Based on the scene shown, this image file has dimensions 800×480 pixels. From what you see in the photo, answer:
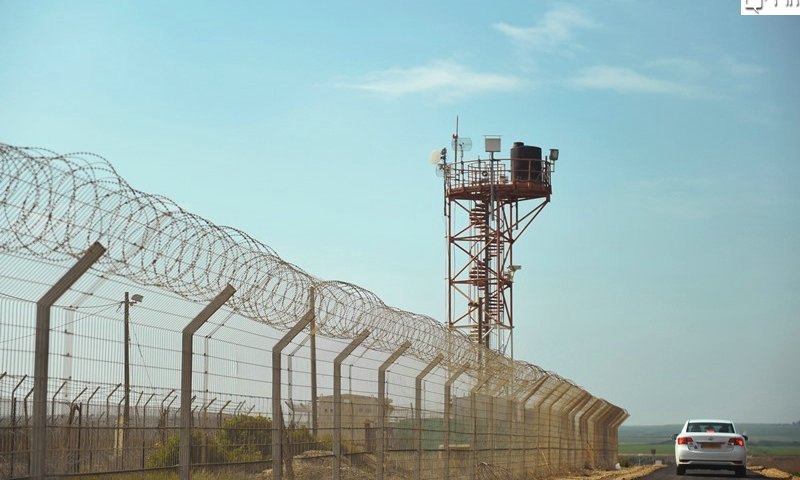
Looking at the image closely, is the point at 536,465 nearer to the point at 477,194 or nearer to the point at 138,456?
the point at 138,456

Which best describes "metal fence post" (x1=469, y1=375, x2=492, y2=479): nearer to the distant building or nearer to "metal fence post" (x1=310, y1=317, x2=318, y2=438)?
the distant building

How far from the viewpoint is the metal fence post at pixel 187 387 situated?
9.82 m

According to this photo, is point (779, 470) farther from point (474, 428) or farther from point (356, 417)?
point (356, 417)

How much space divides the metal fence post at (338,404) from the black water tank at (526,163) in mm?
35256

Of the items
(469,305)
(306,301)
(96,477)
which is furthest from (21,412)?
(469,305)

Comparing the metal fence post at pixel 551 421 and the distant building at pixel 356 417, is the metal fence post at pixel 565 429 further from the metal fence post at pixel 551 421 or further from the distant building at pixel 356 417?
the distant building at pixel 356 417

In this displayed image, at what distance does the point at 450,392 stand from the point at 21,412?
32.1 feet

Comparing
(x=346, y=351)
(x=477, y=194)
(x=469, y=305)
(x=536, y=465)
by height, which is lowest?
(x=536, y=465)

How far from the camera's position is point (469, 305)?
47.7 metres

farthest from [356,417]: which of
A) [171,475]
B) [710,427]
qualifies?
[710,427]

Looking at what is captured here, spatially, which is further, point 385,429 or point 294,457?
point 385,429

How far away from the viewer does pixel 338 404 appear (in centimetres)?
1325

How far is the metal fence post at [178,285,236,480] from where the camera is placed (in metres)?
9.82

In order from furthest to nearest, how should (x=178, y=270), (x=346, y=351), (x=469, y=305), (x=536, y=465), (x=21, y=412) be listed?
(x=469, y=305) < (x=536, y=465) < (x=346, y=351) < (x=178, y=270) < (x=21, y=412)
